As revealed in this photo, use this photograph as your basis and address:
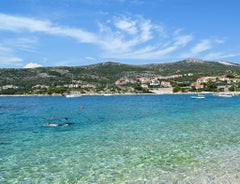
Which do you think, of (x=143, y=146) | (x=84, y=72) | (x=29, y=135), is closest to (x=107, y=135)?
(x=143, y=146)

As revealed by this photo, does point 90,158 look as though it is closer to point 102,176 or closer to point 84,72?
point 102,176

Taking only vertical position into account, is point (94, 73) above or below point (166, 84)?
above

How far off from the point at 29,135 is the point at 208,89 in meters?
112

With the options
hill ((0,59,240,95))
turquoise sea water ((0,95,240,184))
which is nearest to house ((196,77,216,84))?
hill ((0,59,240,95))

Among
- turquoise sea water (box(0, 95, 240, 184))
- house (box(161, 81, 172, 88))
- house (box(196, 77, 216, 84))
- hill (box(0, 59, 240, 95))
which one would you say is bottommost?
turquoise sea water (box(0, 95, 240, 184))

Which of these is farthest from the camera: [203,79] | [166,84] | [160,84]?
[160,84]

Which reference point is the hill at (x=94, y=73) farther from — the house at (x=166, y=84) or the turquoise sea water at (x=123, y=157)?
the turquoise sea water at (x=123, y=157)

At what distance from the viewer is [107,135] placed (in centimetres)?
1906

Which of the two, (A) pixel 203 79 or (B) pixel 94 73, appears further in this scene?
(B) pixel 94 73

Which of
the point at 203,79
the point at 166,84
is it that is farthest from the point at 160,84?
the point at 203,79

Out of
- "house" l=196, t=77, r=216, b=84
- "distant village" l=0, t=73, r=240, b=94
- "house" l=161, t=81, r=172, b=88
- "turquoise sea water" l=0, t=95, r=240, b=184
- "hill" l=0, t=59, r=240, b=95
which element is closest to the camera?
"turquoise sea water" l=0, t=95, r=240, b=184

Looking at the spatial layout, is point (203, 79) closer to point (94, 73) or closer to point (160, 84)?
point (160, 84)

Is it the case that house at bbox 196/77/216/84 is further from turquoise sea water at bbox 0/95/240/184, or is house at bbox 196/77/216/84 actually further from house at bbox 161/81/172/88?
turquoise sea water at bbox 0/95/240/184

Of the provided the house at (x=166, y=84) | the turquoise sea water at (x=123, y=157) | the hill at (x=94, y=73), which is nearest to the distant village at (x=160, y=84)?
the house at (x=166, y=84)
